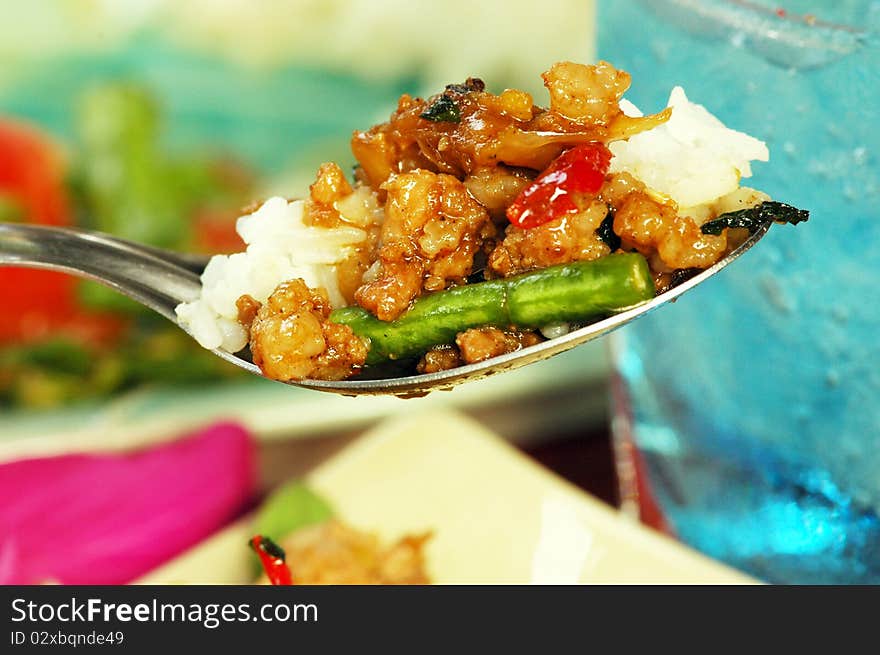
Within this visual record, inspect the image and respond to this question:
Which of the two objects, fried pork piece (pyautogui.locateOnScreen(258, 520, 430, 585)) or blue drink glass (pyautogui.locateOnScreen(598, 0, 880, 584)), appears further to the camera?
fried pork piece (pyautogui.locateOnScreen(258, 520, 430, 585))

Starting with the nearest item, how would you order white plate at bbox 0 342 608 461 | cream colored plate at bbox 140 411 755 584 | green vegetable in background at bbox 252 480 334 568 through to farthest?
cream colored plate at bbox 140 411 755 584, green vegetable in background at bbox 252 480 334 568, white plate at bbox 0 342 608 461

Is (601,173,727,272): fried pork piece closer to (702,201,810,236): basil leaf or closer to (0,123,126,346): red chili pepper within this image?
(702,201,810,236): basil leaf

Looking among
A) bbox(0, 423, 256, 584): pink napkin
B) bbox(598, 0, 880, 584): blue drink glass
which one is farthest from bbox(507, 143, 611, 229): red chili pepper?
bbox(0, 423, 256, 584): pink napkin

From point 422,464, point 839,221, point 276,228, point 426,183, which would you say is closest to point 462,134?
point 426,183

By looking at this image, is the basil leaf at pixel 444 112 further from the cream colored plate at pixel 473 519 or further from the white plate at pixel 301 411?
the white plate at pixel 301 411

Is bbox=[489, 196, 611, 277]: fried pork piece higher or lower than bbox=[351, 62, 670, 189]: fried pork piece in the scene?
lower

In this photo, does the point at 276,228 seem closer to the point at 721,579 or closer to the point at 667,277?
the point at 667,277

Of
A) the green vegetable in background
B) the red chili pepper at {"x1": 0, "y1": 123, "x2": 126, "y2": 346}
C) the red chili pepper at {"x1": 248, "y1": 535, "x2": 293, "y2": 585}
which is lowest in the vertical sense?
the red chili pepper at {"x1": 248, "y1": 535, "x2": 293, "y2": 585}
